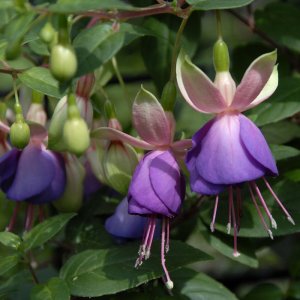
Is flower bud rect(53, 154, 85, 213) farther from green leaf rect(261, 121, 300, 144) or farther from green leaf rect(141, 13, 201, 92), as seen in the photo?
green leaf rect(261, 121, 300, 144)

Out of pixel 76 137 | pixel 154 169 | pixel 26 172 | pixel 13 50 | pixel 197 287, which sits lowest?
pixel 197 287

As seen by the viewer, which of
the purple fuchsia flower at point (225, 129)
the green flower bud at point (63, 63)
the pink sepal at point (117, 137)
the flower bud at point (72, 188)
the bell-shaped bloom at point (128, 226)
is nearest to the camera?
the green flower bud at point (63, 63)

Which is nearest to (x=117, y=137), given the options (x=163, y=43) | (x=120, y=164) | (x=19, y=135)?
(x=120, y=164)

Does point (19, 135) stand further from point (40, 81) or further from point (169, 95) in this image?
point (169, 95)

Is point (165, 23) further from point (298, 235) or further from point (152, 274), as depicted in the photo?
point (298, 235)

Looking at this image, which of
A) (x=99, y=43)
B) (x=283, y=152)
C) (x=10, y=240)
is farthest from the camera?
(x=283, y=152)

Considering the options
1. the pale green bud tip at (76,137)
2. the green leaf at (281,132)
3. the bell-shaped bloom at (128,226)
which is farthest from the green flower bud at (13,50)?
the green leaf at (281,132)

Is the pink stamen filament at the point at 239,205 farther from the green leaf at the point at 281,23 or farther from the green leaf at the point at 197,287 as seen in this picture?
the green leaf at the point at 281,23

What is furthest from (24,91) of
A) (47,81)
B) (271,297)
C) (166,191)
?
(271,297)
